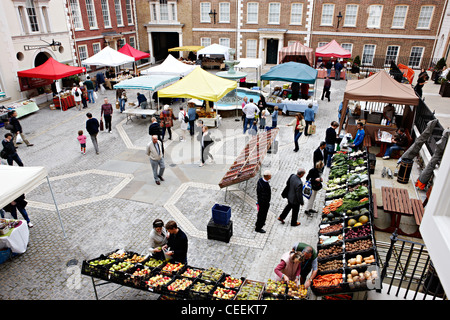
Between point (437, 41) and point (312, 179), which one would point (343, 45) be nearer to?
point (437, 41)

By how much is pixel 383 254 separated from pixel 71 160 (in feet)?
38.4

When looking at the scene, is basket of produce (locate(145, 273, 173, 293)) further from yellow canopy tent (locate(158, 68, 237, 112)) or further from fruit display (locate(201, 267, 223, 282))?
yellow canopy tent (locate(158, 68, 237, 112))

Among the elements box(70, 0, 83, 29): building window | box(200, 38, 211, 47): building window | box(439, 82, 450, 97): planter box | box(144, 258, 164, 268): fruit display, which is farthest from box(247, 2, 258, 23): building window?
box(144, 258, 164, 268): fruit display

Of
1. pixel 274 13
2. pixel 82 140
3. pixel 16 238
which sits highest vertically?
pixel 274 13

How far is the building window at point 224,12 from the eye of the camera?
31.4 meters

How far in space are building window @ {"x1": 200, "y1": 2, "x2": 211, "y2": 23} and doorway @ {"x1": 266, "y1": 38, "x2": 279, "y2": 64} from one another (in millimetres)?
6734

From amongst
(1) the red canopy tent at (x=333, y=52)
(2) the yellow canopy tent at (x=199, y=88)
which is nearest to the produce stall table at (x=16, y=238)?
(2) the yellow canopy tent at (x=199, y=88)

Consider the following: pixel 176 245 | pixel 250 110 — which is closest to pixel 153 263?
pixel 176 245

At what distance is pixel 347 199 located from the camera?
8391mm

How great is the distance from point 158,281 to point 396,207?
636cm

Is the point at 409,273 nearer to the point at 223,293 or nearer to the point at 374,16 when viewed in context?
the point at 223,293

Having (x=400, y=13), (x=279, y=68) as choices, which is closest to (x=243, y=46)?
(x=400, y=13)

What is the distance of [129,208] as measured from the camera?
973 cm

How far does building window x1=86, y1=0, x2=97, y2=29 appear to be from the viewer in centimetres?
2648
